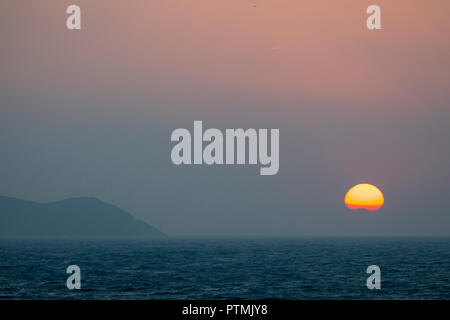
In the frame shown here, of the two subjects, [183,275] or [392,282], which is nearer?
[392,282]

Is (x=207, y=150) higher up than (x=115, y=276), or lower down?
higher up

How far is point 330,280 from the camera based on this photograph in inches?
2456

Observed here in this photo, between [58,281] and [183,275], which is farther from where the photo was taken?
[183,275]

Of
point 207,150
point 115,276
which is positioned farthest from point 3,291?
point 207,150

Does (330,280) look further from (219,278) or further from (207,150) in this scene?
(207,150)
